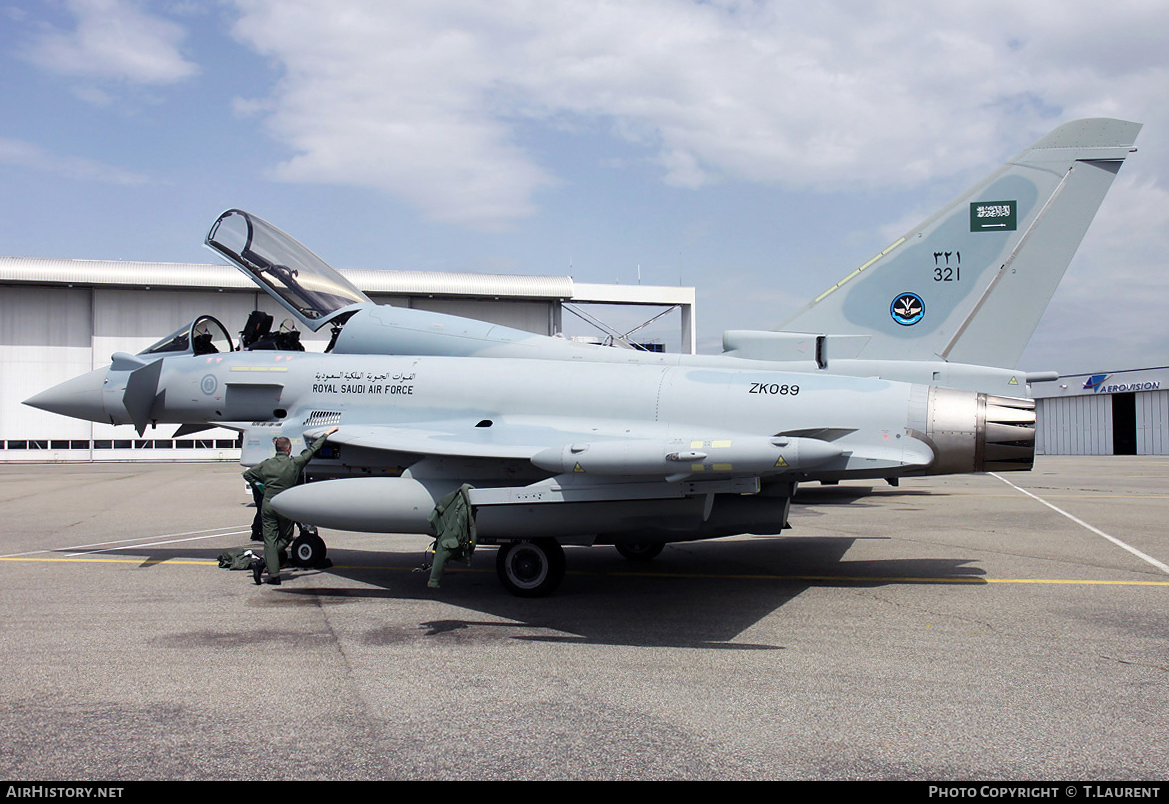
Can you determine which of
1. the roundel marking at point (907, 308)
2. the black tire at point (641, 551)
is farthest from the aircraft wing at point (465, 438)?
the roundel marking at point (907, 308)

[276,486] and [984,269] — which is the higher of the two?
[984,269]

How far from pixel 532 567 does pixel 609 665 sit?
2.23 metres

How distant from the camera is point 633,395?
7.71 m

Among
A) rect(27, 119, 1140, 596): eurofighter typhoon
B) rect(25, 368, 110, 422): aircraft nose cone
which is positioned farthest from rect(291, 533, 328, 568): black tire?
rect(25, 368, 110, 422): aircraft nose cone

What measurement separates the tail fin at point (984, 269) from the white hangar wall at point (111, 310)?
75.4 feet

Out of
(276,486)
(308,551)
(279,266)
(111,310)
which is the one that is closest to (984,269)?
(279,266)

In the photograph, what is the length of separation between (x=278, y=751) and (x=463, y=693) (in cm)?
118

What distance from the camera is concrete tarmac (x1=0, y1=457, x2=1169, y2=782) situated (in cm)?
374

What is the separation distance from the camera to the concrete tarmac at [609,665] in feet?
12.3

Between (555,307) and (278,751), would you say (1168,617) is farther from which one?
(555,307)

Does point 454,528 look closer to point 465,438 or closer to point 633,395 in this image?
point 465,438

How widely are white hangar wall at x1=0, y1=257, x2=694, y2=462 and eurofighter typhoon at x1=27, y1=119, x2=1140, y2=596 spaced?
22789mm

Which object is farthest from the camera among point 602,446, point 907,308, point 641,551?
point 907,308

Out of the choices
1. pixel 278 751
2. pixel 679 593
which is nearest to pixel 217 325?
pixel 679 593
